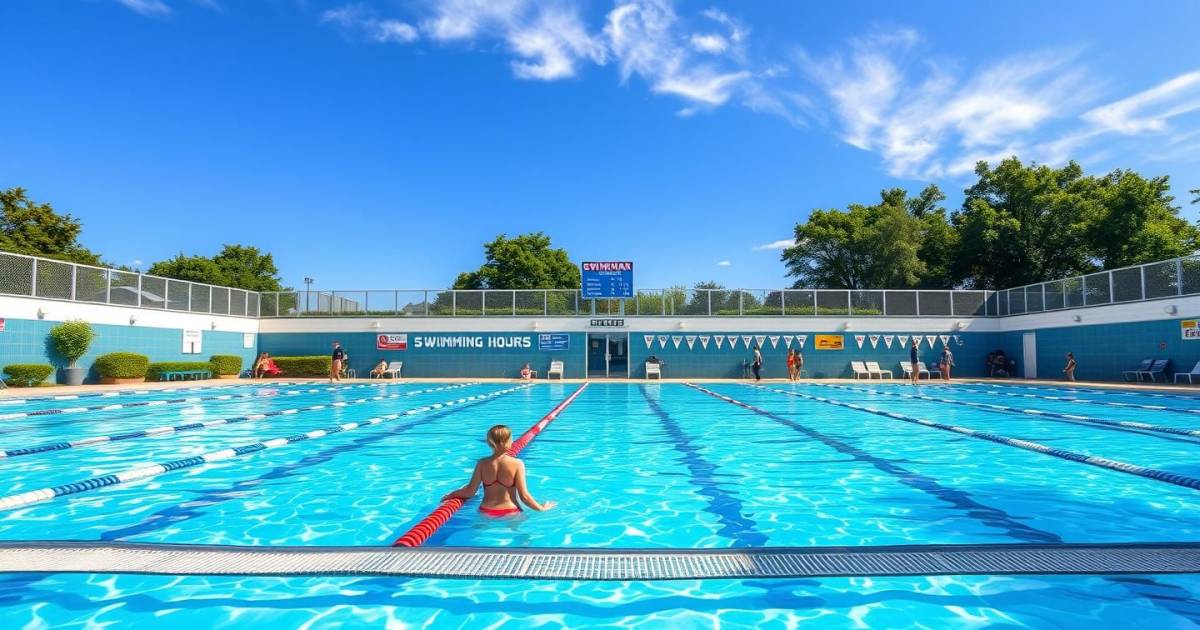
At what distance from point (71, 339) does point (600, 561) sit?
21.4m

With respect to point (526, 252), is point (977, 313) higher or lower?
lower

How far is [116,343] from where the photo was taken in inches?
821

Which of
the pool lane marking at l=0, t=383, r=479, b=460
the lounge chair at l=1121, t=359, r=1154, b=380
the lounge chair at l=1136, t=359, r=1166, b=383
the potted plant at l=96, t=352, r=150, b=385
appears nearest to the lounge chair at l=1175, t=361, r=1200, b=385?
the lounge chair at l=1136, t=359, r=1166, b=383

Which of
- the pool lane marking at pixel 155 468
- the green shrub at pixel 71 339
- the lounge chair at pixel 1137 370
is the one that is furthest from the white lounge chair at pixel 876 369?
the green shrub at pixel 71 339

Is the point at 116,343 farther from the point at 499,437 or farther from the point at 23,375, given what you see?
the point at 499,437

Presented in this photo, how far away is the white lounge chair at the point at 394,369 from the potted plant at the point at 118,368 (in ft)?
26.8

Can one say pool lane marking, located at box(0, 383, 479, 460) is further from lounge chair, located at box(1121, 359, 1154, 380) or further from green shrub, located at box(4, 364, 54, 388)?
lounge chair, located at box(1121, 359, 1154, 380)

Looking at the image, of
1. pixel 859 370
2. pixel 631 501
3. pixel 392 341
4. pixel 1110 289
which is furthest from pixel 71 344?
pixel 1110 289

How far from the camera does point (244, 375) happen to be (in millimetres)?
26188

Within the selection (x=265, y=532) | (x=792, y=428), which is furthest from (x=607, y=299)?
(x=265, y=532)

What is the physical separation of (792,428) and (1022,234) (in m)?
29.4

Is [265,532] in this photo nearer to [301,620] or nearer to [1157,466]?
[301,620]

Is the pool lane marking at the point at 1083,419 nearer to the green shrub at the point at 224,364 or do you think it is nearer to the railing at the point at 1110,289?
the railing at the point at 1110,289

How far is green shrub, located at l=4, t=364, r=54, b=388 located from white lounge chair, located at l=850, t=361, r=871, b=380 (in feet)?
86.9
